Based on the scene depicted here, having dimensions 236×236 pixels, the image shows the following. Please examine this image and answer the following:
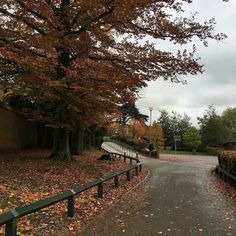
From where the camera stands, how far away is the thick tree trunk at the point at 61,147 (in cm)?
2131

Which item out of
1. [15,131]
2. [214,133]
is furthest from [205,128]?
[15,131]

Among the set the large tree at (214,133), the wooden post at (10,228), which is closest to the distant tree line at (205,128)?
the large tree at (214,133)

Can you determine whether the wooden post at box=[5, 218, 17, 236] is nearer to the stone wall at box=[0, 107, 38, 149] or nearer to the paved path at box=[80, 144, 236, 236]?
the paved path at box=[80, 144, 236, 236]

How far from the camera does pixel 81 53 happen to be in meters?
17.9

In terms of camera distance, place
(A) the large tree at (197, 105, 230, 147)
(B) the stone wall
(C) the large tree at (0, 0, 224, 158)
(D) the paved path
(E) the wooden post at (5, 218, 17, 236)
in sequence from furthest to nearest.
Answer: (A) the large tree at (197, 105, 230, 147)
(B) the stone wall
(C) the large tree at (0, 0, 224, 158)
(D) the paved path
(E) the wooden post at (5, 218, 17, 236)

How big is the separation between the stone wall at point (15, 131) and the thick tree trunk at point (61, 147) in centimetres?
601

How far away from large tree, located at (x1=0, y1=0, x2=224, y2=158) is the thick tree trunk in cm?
124

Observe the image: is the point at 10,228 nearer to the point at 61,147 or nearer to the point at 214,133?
the point at 61,147

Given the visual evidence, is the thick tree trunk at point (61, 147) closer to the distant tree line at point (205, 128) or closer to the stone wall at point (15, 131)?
the stone wall at point (15, 131)

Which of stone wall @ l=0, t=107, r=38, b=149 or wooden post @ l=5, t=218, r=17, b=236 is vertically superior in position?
stone wall @ l=0, t=107, r=38, b=149

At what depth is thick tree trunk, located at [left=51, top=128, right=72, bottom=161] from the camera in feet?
69.9

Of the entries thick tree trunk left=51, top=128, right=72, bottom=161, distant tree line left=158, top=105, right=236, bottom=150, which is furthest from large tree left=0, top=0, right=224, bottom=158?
distant tree line left=158, top=105, right=236, bottom=150

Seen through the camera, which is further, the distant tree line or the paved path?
the distant tree line

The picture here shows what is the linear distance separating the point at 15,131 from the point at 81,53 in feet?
43.4
